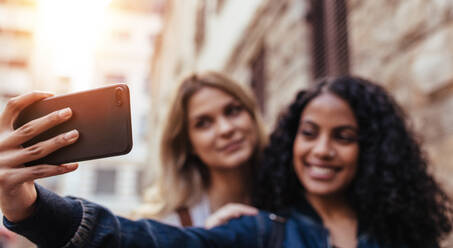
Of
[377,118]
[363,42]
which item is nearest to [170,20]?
[363,42]

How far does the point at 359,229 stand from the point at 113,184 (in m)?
25.6

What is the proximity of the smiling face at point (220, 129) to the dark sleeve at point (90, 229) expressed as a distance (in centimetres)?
98

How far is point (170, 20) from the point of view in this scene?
1695cm

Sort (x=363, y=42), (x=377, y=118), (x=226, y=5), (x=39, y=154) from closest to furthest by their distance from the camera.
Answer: (x=39, y=154) → (x=377, y=118) → (x=363, y=42) → (x=226, y=5)

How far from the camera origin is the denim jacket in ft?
4.19

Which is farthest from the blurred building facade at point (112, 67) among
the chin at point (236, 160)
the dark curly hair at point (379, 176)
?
the dark curly hair at point (379, 176)

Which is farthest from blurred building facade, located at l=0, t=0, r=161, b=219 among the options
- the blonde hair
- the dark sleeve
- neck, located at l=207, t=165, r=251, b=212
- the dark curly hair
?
the dark sleeve

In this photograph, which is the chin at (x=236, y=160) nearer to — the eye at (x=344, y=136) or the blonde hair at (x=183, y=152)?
the blonde hair at (x=183, y=152)

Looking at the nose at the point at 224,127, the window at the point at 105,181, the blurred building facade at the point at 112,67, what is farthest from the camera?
the window at the point at 105,181

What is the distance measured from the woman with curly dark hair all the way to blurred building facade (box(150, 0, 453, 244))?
58 centimetres

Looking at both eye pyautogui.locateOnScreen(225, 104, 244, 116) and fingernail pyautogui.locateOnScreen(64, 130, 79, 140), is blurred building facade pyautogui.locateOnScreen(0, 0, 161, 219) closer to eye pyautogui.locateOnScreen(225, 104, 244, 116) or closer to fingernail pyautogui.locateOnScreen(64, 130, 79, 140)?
eye pyautogui.locateOnScreen(225, 104, 244, 116)

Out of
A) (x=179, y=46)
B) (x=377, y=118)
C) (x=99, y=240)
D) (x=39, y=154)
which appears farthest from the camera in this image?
(x=179, y=46)

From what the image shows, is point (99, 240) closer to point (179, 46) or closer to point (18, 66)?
point (179, 46)

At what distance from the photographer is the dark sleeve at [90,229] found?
127cm
